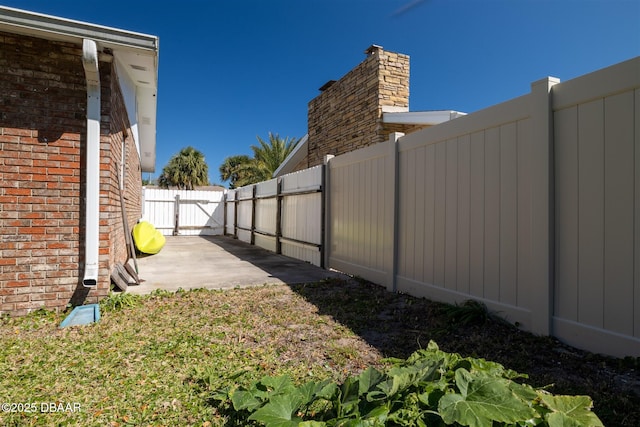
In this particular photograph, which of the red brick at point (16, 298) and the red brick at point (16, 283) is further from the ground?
the red brick at point (16, 283)

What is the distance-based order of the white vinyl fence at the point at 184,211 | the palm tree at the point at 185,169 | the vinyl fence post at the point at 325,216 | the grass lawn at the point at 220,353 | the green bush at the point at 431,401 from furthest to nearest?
the palm tree at the point at 185,169
the white vinyl fence at the point at 184,211
the vinyl fence post at the point at 325,216
the grass lawn at the point at 220,353
the green bush at the point at 431,401

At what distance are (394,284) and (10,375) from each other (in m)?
3.90

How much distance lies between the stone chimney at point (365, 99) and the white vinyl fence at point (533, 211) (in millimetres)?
3816

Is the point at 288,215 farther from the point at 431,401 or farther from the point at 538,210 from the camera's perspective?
the point at 431,401

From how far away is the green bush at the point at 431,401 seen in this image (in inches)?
48.4

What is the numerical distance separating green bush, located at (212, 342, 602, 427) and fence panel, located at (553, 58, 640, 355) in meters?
1.37

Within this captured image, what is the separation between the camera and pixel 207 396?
6.93ft

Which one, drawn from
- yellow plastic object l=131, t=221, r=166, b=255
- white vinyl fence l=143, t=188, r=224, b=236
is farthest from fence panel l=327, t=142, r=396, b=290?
white vinyl fence l=143, t=188, r=224, b=236

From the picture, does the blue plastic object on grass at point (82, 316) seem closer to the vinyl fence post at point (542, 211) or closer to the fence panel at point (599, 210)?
the vinyl fence post at point (542, 211)

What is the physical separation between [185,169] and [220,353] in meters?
30.3

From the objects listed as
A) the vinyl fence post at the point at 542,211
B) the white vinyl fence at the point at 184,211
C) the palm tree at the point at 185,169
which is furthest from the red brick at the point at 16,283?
the palm tree at the point at 185,169

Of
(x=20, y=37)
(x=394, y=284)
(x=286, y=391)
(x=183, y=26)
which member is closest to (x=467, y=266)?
(x=394, y=284)

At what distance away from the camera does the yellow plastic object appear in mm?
7879

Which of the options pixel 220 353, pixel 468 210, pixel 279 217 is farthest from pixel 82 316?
pixel 279 217
